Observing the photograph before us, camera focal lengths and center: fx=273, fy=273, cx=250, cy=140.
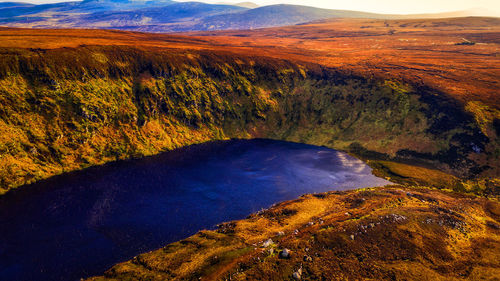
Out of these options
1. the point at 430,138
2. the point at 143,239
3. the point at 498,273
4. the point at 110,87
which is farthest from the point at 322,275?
the point at 110,87

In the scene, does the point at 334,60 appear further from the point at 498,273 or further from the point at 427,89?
the point at 498,273

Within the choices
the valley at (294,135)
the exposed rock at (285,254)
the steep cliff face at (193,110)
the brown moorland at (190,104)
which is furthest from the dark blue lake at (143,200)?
the exposed rock at (285,254)

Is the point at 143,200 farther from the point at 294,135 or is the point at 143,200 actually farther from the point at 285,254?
the point at 294,135

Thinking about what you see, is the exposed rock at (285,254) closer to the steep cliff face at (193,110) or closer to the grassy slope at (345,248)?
the grassy slope at (345,248)

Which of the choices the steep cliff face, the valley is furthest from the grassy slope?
the steep cliff face

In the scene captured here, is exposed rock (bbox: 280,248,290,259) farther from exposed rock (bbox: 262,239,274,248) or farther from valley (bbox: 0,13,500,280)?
exposed rock (bbox: 262,239,274,248)

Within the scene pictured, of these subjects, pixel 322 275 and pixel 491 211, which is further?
pixel 491 211

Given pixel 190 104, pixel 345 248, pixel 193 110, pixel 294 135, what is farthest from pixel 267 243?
pixel 190 104
